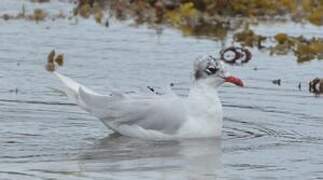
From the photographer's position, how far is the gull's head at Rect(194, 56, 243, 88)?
12.5 metres

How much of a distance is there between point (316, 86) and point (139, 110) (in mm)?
3392

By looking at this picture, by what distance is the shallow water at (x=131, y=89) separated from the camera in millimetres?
10633

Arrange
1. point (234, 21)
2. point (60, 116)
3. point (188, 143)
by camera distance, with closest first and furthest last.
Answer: point (188, 143), point (60, 116), point (234, 21)

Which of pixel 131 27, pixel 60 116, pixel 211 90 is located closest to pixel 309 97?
pixel 211 90

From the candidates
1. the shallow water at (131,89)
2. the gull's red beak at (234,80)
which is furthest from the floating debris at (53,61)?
the gull's red beak at (234,80)

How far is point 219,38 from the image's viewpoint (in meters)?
19.0

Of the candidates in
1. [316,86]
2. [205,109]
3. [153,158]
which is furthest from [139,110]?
[316,86]

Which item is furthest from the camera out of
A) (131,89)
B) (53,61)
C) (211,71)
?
(53,61)

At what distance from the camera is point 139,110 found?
12.3 m

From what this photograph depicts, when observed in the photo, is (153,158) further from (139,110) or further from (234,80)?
(234,80)

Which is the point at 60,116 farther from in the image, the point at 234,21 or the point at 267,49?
the point at 234,21

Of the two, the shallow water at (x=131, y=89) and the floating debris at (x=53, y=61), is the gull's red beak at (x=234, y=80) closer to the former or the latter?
the shallow water at (x=131, y=89)

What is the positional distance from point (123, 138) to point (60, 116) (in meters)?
0.97

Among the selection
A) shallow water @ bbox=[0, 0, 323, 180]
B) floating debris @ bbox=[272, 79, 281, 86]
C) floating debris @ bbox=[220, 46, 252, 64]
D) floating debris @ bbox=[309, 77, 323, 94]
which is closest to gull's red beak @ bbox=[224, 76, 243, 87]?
shallow water @ bbox=[0, 0, 323, 180]
